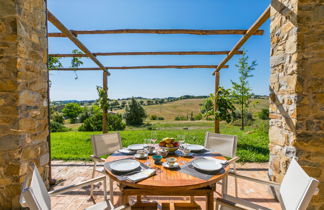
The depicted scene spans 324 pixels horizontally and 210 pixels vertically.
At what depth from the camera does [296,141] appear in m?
1.83

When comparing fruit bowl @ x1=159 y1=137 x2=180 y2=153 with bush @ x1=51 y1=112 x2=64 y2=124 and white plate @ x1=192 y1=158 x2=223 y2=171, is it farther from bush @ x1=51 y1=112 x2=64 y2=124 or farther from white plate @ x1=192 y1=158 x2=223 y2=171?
bush @ x1=51 y1=112 x2=64 y2=124

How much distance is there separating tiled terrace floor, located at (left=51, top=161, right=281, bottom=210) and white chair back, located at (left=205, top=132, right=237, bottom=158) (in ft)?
2.06

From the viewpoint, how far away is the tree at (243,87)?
803 cm

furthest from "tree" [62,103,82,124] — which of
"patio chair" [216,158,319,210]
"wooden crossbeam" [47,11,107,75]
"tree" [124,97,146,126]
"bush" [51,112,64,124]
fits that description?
"patio chair" [216,158,319,210]

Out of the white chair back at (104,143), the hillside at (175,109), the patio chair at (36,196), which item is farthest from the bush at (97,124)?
the patio chair at (36,196)

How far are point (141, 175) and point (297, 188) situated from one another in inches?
45.2

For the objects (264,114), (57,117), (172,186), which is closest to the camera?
(172,186)

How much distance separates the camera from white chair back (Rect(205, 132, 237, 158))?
7.83 feet

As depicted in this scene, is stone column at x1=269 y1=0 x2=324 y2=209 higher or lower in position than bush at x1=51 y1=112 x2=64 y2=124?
higher

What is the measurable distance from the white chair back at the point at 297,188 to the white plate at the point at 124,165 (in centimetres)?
122

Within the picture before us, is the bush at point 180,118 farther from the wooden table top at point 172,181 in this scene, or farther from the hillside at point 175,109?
the wooden table top at point 172,181

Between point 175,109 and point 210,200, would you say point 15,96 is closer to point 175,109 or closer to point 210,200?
point 210,200

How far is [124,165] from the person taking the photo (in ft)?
5.32

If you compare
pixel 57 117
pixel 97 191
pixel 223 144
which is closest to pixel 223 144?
pixel 223 144
